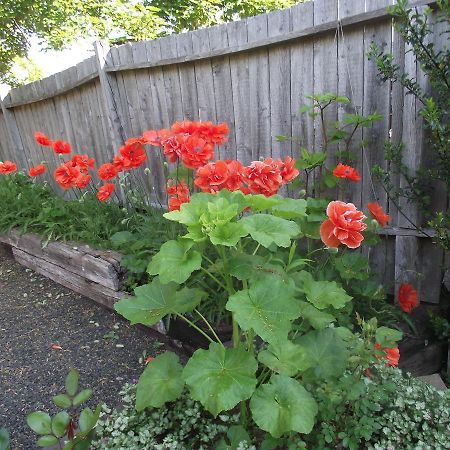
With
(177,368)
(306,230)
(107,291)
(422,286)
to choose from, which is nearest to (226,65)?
(306,230)

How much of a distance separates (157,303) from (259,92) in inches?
72.2

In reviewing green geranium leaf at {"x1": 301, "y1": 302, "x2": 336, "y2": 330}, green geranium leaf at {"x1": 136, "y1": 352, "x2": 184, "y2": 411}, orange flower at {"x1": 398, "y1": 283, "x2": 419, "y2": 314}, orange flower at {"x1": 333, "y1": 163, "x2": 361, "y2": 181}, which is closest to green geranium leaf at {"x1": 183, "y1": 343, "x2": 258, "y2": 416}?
green geranium leaf at {"x1": 136, "y1": 352, "x2": 184, "y2": 411}

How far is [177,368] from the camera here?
4.95ft

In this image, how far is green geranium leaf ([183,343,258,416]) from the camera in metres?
1.18

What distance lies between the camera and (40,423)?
1275mm

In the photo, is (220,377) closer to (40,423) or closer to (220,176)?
(40,423)

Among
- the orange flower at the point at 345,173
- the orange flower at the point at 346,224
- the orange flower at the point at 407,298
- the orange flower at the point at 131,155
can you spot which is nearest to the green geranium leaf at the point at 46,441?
the orange flower at the point at 346,224

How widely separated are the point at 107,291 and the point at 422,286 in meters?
2.09

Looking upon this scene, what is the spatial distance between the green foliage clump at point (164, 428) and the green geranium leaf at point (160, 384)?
0.11m

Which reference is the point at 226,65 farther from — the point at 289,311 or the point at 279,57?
the point at 289,311

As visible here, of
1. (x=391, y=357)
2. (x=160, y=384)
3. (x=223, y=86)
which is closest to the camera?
(x=160, y=384)

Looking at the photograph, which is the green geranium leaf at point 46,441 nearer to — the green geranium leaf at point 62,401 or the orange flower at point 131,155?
the green geranium leaf at point 62,401

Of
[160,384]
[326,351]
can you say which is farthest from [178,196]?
[326,351]

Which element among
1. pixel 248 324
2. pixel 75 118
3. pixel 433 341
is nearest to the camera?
pixel 248 324
